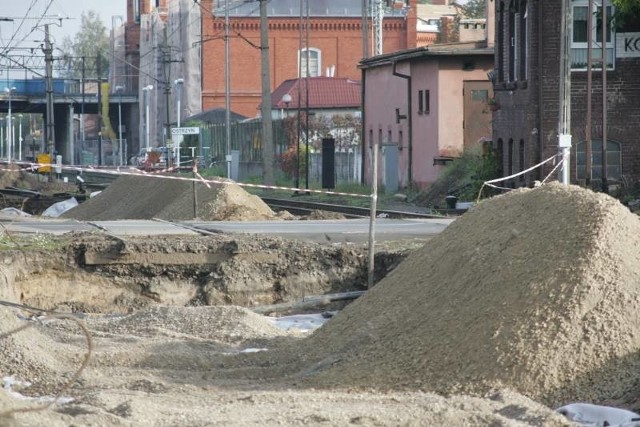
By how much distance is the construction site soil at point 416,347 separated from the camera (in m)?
9.13

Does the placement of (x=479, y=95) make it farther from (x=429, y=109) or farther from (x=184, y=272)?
(x=184, y=272)

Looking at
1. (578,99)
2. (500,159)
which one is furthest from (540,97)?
(500,159)

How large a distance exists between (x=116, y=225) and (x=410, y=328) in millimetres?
13188

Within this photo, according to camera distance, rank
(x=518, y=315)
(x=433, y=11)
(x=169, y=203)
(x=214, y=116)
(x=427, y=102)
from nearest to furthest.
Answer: (x=518, y=315) < (x=169, y=203) < (x=427, y=102) < (x=214, y=116) < (x=433, y=11)

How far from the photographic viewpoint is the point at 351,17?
80.3m

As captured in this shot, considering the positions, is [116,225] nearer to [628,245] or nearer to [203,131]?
[628,245]

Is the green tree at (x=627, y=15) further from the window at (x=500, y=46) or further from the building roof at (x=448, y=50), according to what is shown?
the building roof at (x=448, y=50)

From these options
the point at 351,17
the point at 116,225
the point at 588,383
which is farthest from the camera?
the point at 351,17

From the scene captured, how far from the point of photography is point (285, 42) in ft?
260

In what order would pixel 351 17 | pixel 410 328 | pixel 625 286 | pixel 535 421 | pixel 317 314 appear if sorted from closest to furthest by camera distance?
pixel 535 421
pixel 625 286
pixel 410 328
pixel 317 314
pixel 351 17

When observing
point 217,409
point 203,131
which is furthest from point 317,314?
point 203,131

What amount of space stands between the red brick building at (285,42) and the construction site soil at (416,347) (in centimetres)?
6340

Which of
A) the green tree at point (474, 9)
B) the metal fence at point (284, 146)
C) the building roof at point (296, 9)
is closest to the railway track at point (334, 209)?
the metal fence at point (284, 146)

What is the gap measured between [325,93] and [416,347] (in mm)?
59817
